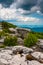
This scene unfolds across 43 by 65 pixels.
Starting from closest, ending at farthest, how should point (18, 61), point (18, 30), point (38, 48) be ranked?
point (18, 61)
point (38, 48)
point (18, 30)

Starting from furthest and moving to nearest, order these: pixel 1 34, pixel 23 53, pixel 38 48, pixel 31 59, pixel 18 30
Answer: pixel 18 30
pixel 1 34
pixel 38 48
pixel 23 53
pixel 31 59

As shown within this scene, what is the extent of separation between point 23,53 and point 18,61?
168 inches

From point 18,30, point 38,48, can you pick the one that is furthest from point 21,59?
point 18,30

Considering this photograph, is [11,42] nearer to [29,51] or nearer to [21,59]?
[29,51]

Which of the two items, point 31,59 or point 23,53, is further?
point 23,53

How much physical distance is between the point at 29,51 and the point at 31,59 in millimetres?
3063

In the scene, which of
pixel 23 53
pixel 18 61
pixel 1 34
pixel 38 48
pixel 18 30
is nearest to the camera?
pixel 18 61

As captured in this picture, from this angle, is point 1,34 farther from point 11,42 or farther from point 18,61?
point 18,61

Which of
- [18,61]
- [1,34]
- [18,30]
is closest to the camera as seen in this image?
[18,61]

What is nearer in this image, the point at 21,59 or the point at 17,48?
the point at 21,59

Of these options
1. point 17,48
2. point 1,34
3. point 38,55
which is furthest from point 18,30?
point 38,55

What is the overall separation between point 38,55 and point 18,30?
85.5 ft

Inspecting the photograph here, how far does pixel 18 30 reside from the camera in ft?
156

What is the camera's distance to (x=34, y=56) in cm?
2162
